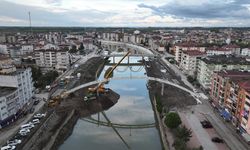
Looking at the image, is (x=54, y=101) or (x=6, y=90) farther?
(x=54, y=101)

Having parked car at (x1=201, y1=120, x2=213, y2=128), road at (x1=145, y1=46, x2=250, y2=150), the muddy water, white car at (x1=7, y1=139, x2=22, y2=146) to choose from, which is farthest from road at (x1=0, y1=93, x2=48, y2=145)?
parked car at (x1=201, y1=120, x2=213, y2=128)

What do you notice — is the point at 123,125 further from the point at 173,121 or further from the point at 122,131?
the point at 173,121

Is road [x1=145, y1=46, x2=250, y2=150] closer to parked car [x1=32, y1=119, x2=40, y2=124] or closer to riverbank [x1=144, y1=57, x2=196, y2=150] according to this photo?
riverbank [x1=144, y1=57, x2=196, y2=150]

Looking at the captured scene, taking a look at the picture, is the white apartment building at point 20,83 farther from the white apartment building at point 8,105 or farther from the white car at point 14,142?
the white car at point 14,142

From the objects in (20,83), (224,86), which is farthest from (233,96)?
(20,83)

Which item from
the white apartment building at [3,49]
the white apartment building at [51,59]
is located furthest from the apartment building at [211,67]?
the white apartment building at [3,49]
